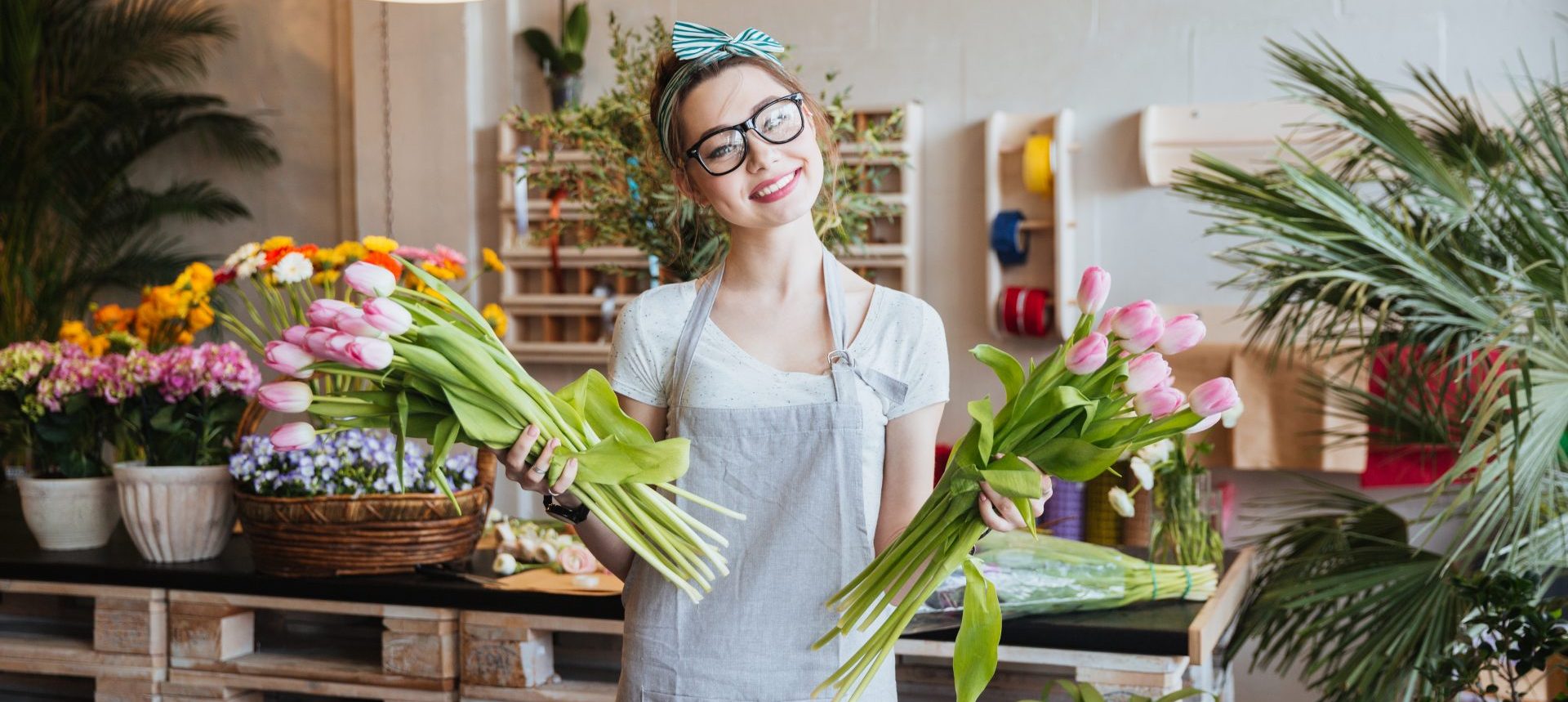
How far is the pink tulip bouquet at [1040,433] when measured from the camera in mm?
1079

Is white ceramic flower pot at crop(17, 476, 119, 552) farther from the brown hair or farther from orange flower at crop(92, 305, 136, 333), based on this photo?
the brown hair

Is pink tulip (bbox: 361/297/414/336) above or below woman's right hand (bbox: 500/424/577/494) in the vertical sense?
above

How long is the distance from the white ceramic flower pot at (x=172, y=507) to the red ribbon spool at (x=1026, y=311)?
7.93 ft

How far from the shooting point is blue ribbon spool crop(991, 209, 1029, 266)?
415 centimetres

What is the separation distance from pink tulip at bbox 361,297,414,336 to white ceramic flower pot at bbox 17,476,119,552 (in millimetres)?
Result: 1985

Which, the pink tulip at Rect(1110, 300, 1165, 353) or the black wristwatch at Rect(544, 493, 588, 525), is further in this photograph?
the black wristwatch at Rect(544, 493, 588, 525)

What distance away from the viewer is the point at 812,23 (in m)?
4.48

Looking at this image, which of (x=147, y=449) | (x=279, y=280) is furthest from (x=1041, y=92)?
(x=147, y=449)

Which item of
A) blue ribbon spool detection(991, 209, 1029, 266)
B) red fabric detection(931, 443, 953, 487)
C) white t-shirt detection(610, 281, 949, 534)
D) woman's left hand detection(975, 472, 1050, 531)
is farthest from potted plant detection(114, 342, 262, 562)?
blue ribbon spool detection(991, 209, 1029, 266)

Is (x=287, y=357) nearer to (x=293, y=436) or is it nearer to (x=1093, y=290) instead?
(x=293, y=436)

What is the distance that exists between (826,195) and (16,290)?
4.52 meters

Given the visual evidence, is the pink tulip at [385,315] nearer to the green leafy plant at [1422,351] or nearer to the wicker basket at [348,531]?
the wicker basket at [348,531]

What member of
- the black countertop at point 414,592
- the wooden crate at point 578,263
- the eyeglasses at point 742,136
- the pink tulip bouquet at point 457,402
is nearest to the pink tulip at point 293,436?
the pink tulip bouquet at point 457,402

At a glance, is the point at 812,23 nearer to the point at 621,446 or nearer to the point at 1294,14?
the point at 1294,14
